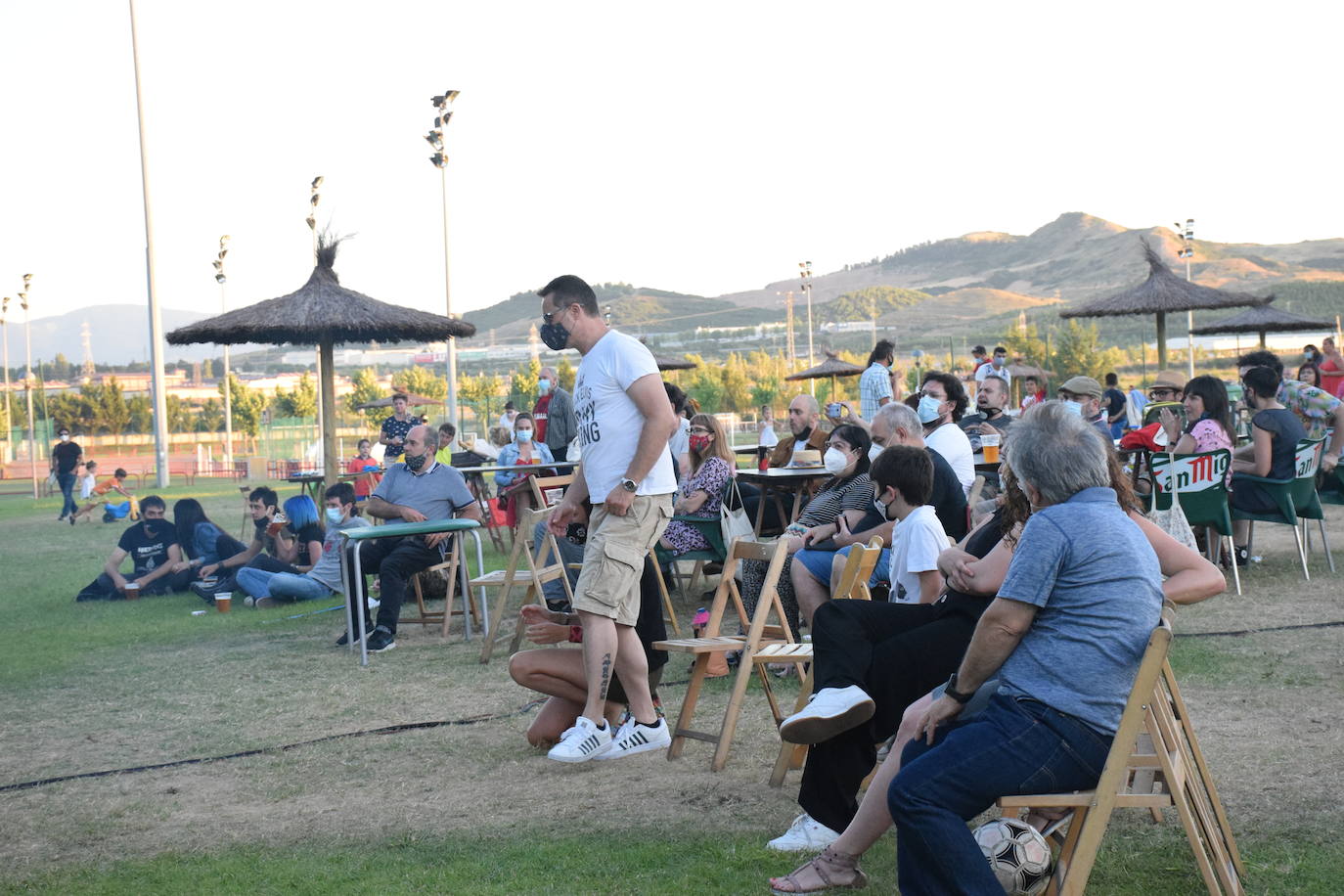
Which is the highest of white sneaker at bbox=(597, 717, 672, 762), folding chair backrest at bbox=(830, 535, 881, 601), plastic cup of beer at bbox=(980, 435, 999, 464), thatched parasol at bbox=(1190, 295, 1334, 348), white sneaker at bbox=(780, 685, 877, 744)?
thatched parasol at bbox=(1190, 295, 1334, 348)

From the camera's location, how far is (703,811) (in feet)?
13.4

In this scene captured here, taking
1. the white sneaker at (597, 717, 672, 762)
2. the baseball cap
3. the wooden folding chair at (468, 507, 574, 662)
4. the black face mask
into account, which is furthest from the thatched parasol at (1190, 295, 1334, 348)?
the white sneaker at (597, 717, 672, 762)

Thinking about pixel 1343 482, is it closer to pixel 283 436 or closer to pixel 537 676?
pixel 537 676

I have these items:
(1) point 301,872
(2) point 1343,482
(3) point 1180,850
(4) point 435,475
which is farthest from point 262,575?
(2) point 1343,482

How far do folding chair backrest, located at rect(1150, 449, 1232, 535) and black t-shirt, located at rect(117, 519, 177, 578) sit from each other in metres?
8.10

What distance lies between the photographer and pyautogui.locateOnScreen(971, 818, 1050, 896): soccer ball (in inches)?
114

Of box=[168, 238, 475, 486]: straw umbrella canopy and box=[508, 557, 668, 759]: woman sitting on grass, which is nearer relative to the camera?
box=[508, 557, 668, 759]: woman sitting on grass

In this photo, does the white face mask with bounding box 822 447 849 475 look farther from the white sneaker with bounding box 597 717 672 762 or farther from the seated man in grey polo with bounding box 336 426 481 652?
the seated man in grey polo with bounding box 336 426 481 652

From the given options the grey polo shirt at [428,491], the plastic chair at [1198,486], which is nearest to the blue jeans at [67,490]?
the grey polo shirt at [428,491]

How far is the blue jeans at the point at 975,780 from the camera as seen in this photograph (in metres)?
2.72

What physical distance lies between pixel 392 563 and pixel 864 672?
4.55 meters

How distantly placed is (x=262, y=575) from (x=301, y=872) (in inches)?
246

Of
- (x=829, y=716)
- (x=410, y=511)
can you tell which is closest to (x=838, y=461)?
(x=829, y=716)

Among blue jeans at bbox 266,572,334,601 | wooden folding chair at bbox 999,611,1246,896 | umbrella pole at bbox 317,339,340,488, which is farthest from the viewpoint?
umbrella pole at bbox 317,339,340,488
